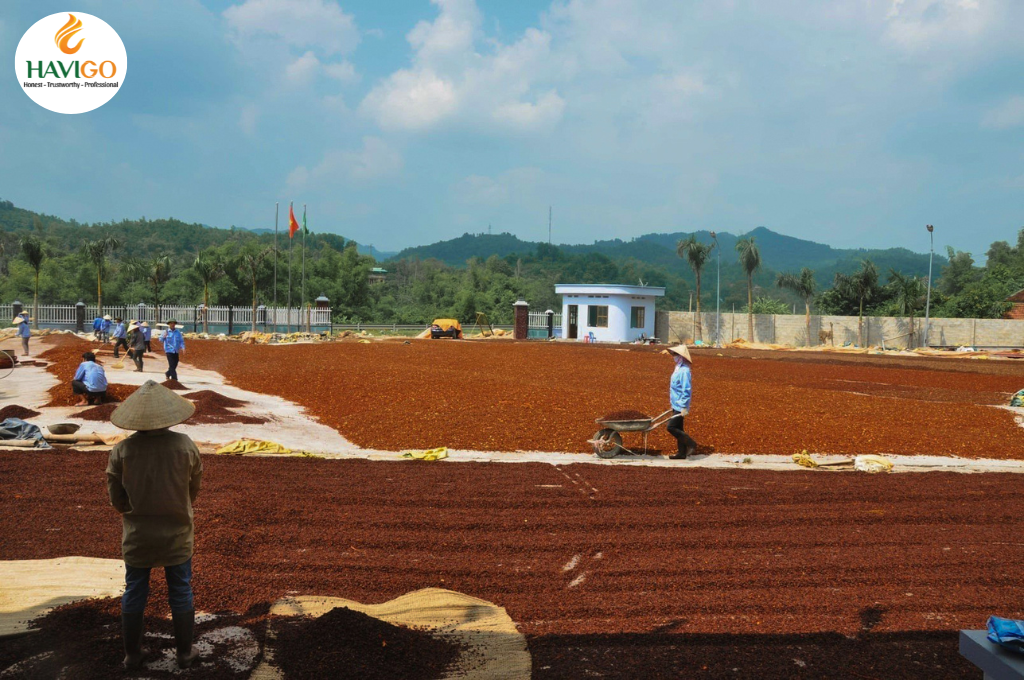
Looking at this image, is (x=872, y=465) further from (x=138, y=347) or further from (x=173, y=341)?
(x=138, y=347)

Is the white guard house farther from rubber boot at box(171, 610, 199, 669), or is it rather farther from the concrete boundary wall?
rubber boot at box(171, 610, 199, 669)

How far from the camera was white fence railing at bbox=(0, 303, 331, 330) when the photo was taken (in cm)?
4841

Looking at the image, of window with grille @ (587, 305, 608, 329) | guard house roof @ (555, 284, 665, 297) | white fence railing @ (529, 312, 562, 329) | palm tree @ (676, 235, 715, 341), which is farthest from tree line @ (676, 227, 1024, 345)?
white fence railing @ (529, 312, 562, 329)

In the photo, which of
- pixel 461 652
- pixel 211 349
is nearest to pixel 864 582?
pixel 461 652

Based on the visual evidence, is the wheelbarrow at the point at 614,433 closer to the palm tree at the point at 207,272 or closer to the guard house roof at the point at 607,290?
the guard house roof at the point at 607,290

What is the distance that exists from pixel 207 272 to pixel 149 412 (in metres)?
50.8

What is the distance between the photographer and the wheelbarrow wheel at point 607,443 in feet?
36.4

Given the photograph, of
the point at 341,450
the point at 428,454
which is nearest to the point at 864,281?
the point at 428,454

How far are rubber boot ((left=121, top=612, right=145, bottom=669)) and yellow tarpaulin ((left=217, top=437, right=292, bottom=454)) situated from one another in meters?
6.64

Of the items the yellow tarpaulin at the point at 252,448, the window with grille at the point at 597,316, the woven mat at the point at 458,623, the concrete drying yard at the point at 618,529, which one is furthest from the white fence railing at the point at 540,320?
the woven mat at the point at 458,623

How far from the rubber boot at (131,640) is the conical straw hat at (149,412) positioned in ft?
3.69

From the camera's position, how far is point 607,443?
11.1 metres

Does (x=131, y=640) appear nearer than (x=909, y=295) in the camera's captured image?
Yes

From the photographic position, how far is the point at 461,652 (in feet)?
15.4
